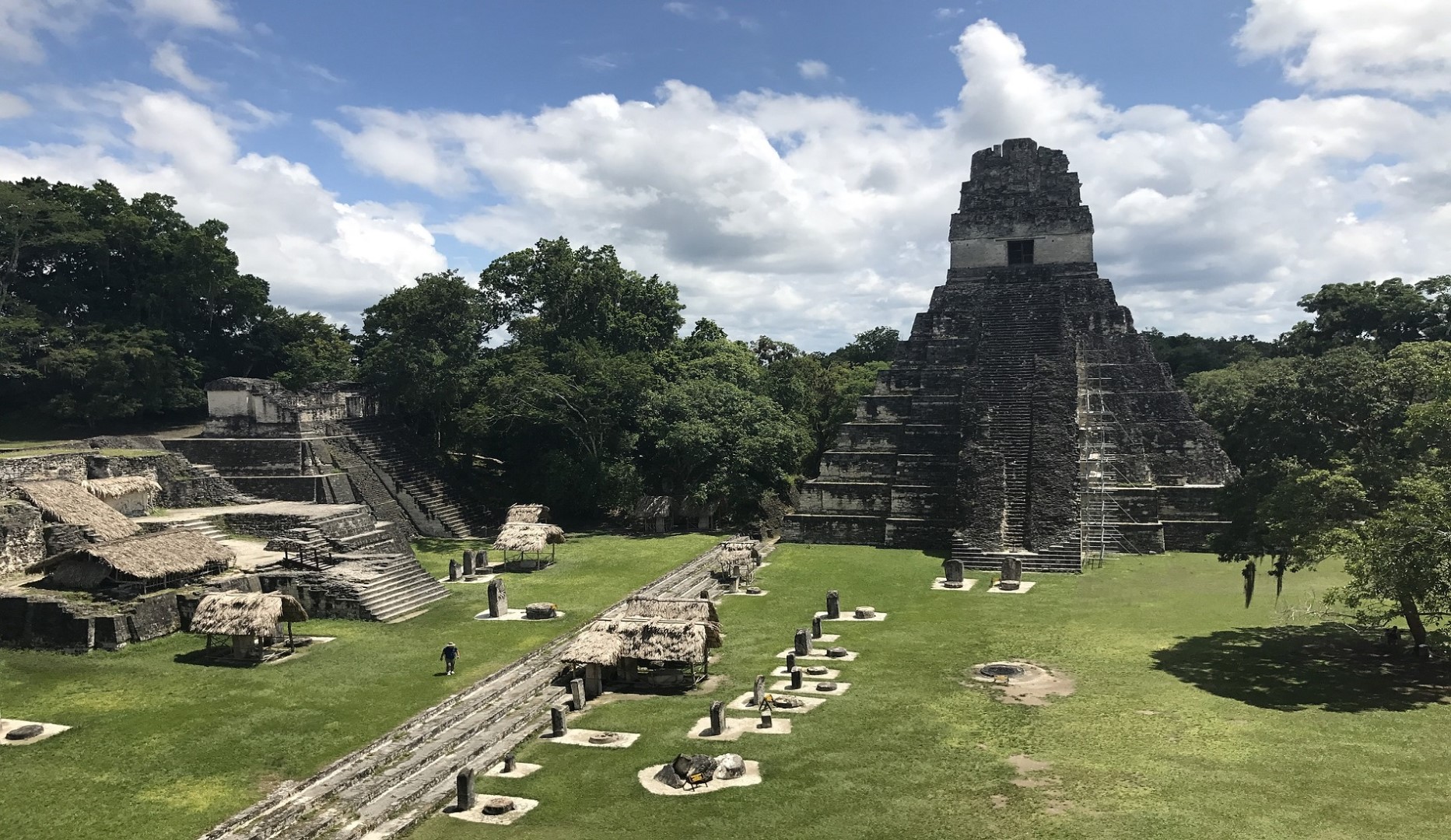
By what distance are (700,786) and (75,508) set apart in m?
19.4

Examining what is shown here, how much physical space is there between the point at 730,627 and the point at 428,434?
74.7ft

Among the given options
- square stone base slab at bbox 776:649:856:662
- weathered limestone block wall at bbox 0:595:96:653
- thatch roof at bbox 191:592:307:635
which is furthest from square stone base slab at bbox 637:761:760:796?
weathered limestone block wall at bbox 0:595:96:653

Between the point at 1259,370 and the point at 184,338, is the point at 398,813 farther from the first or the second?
the point at 1259,370

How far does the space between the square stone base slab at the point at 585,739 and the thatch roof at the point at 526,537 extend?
12836 millimetres

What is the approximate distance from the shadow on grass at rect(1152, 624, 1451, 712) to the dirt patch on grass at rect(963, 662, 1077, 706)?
2.17m

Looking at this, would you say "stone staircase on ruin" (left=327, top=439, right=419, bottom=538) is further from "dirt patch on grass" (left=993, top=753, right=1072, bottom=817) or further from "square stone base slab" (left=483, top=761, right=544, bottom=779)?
"dirt patch on grass" (left=993, top=753, right=1072, bottom=817)

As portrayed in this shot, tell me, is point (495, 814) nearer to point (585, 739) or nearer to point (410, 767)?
point (410, 767)

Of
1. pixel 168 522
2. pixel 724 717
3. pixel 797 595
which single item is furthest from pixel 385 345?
pixel 724 717

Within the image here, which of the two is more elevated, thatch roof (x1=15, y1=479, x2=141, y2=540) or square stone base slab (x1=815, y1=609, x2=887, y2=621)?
thatch roof (x1=15, y1=479, x2=141, y2=540)

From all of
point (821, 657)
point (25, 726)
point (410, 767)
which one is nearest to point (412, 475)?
point (25, 726)

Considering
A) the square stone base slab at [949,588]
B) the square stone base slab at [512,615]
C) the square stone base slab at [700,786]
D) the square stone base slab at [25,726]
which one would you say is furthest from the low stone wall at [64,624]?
Result: the square stone base slab at [949,588]

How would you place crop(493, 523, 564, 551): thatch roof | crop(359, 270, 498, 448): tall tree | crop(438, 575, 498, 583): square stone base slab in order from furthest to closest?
crop(359, 270, 498, 448): tall tree < crop(493, 523, 564, 551): thatch roof < crop(438, 575, 498, 583): square stone base slab

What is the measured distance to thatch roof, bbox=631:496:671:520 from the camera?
115 ft

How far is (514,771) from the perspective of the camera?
13.5 metres
